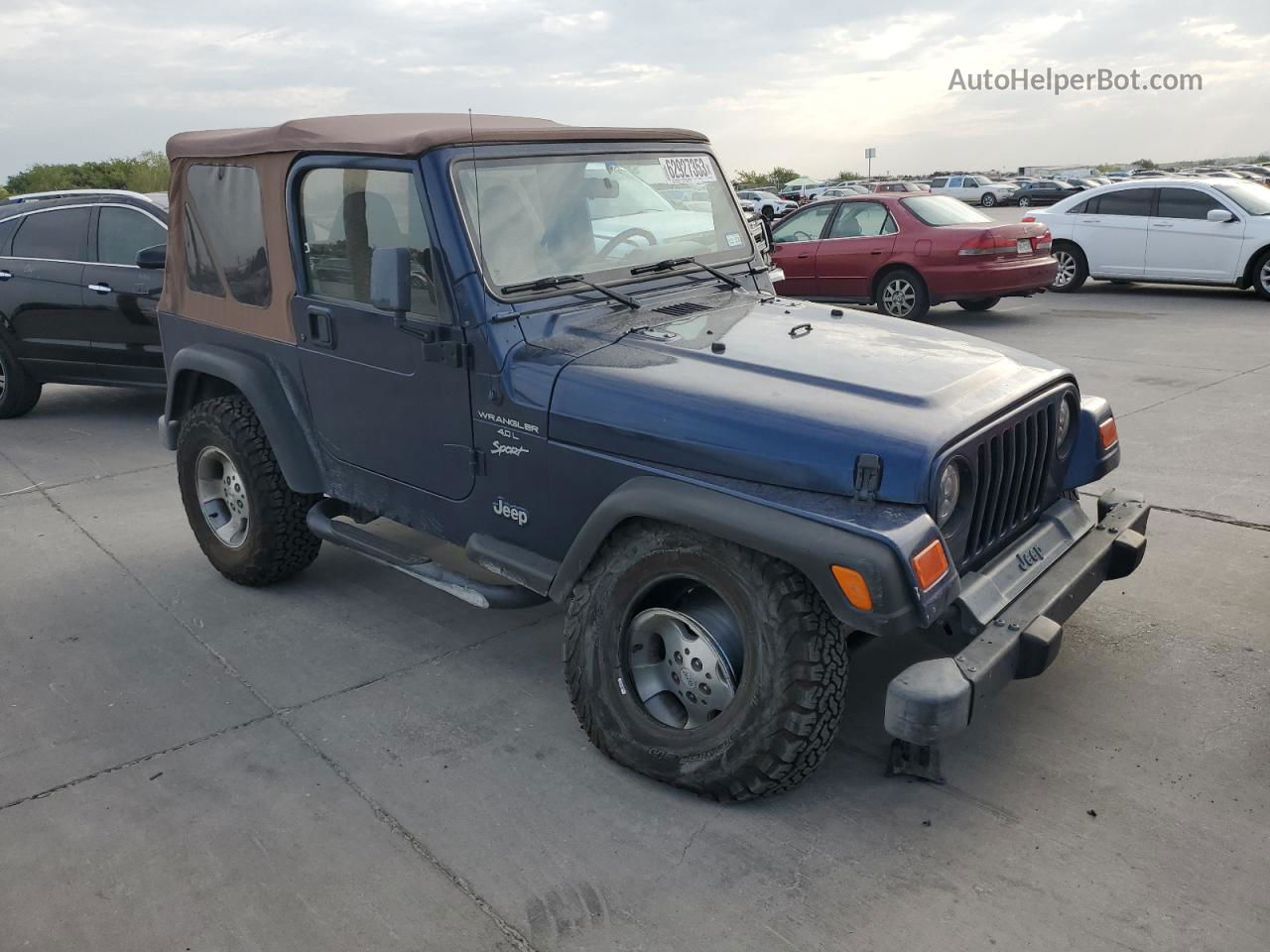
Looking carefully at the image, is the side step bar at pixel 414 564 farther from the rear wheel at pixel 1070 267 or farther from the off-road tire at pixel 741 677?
the rear wheel at pixel 1070 267

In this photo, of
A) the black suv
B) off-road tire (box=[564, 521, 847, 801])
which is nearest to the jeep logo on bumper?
off-road tire (box=[564, 521, 847, 801])

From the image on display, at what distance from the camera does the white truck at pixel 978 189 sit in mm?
43656

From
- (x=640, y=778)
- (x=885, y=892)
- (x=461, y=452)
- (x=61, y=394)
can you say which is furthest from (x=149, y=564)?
(x=61, y=394)

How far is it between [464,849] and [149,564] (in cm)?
309

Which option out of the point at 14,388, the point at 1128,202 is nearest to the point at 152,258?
the point at 14,388

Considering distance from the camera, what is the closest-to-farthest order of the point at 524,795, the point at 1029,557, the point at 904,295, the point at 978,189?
the point at 524,795 < the point at 1029,557 < the point at 904,295 < the point at 978,189

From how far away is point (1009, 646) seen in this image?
297 cm

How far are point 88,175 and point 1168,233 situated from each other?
1270 inches

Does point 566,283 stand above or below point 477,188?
below

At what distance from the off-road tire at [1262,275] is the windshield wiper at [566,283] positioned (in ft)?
38.9

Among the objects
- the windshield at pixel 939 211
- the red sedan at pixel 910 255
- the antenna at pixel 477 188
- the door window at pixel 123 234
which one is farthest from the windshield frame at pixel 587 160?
the windshield at pixel 939 211

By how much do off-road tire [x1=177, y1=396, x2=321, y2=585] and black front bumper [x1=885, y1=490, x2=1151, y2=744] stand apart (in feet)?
9.49

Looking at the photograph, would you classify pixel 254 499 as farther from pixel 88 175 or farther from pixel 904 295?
pixel 88 175

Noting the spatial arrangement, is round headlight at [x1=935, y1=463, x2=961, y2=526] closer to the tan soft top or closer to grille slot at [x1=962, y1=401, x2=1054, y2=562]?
grille slot at [x1=962, y1=401, x2=1054, y2=562]
